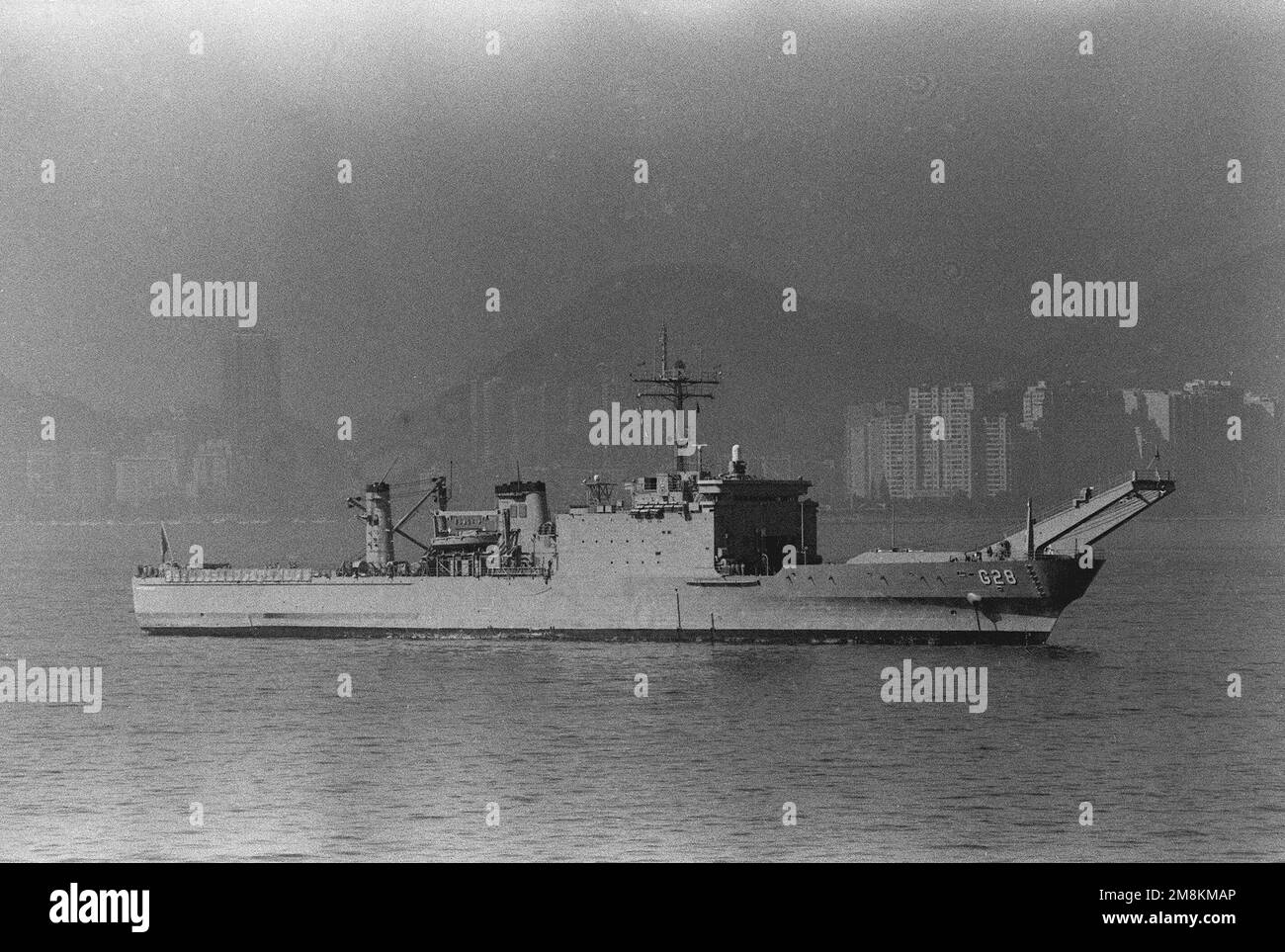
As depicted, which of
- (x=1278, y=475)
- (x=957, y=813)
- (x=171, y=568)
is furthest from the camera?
(x=1278, y=475)

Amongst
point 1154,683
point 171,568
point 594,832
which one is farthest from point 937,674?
point 171,568

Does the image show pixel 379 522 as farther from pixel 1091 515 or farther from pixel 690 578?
pixel 1091 515

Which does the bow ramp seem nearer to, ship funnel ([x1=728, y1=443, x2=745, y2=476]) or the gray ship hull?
the gray ship hull

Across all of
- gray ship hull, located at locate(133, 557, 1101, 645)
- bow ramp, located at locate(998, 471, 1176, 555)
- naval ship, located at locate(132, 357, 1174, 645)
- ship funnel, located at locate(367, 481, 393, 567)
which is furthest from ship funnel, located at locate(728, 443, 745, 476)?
ship funnel, located at locate(367, 481, 393, 567)

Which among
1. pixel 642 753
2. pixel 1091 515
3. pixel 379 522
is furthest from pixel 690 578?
pixel 642 753

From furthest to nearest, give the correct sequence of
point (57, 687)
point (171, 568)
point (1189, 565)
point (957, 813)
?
point (1189, 565), point (171, 568), point (57, 687), point (957, 813)

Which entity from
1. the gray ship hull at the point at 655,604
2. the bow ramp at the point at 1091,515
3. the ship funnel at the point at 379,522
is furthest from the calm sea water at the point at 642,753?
the ship funnel at the point at 379,522

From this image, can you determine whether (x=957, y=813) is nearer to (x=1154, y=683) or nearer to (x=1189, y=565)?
(x=1154, y=683)
